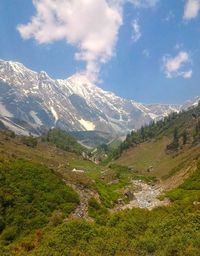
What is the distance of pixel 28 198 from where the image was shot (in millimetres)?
57375

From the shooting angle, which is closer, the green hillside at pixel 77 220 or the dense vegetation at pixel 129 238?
the dense vegetation at pixel 129 238

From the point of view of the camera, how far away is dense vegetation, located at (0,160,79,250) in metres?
52.1

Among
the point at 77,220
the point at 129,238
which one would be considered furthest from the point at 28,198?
the point at 129,238

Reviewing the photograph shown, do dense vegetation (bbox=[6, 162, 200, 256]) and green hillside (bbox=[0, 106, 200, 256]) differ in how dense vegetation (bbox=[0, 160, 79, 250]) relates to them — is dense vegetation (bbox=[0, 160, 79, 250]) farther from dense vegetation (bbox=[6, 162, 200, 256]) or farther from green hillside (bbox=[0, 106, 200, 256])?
dense vegetation (bbox=[6, 162, 200, 256])

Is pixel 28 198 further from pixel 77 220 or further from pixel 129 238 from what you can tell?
pixel 129 238

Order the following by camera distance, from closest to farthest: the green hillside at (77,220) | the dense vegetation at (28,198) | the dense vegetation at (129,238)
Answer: the dense vegetation at (129,238)
the green hillside at (77,220)
the dense vegetation at (28,198)

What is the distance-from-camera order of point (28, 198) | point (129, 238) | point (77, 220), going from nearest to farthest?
point (129, 238), point (77, 220), point (28, 198)

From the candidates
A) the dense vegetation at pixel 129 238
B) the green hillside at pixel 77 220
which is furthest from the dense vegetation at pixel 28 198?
the dense vegetation at pixel 129 238

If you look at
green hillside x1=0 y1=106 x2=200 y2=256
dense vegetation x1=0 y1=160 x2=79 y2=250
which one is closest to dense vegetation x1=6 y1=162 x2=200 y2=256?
green hillside x1=0 y1=106 x2=200 y2=256

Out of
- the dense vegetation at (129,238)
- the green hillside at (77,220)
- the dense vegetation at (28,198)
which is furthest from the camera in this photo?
the dense vegetation at (28,198)

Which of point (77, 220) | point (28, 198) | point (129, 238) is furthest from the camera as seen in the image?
point (28, 198)

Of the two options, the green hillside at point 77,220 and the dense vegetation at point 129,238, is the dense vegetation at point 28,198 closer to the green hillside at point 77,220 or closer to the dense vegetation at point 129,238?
the green hillside at point 77,220

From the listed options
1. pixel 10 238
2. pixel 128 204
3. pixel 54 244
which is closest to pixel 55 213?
pixel 10 238

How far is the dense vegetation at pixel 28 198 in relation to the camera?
52.1 metres
